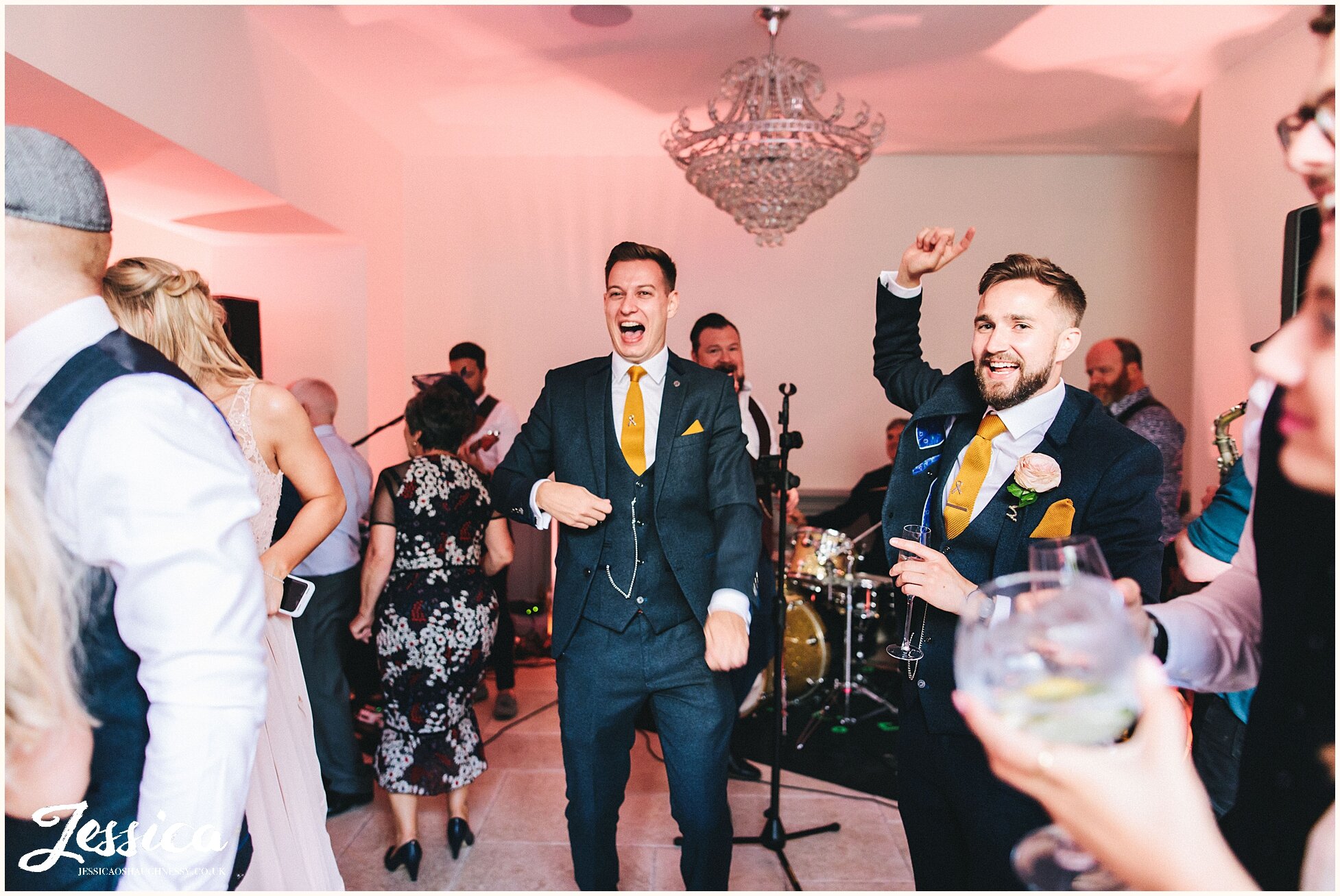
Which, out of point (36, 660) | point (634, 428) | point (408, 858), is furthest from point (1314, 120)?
point (408, 858)

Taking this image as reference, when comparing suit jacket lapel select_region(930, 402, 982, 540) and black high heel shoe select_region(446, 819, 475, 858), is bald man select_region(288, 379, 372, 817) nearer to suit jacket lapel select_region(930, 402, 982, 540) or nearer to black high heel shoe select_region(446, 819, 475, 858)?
black high heel shoe select_region(446, 819, 475, 858)

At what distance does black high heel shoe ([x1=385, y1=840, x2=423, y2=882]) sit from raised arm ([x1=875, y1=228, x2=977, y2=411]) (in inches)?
85.6

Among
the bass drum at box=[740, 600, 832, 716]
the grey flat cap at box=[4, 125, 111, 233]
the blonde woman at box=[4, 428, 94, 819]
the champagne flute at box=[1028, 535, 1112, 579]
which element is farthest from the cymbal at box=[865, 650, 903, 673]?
the grey flat cap at box=[4, 125, 111, 233]

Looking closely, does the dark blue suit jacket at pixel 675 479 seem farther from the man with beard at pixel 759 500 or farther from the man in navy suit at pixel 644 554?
the man with beard at pixel 759 500

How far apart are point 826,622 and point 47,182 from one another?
171 inches

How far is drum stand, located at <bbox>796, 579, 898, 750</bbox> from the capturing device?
4.36 m

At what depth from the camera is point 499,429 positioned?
5.17 m

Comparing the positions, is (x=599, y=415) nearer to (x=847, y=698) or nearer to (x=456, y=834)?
(x=456, y=834)

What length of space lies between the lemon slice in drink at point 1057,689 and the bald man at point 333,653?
301 centimetres

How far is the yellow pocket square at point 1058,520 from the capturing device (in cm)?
158

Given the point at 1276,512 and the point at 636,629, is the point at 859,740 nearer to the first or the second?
the point at 636,629

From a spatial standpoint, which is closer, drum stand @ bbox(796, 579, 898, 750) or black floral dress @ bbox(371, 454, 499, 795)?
black floral dress @ bbox(371, 454, 499, 795)

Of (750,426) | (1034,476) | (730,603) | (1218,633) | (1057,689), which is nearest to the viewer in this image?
(1057,689)

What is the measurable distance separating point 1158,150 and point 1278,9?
7.65ft
